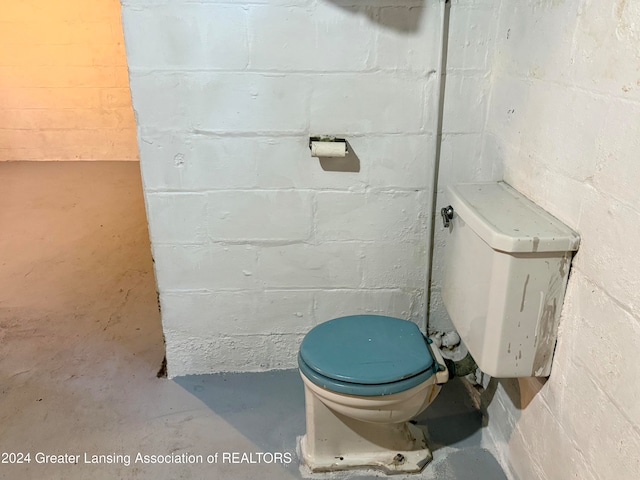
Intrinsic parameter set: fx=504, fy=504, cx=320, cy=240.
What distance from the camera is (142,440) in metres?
1.61

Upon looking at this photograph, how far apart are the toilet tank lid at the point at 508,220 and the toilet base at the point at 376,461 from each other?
0.73 metres

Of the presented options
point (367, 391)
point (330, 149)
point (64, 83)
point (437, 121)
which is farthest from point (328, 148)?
point (64, 83)

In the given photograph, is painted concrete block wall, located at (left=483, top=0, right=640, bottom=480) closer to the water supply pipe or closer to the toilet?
the toilet

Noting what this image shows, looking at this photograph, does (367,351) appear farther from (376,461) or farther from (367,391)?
(376,461)

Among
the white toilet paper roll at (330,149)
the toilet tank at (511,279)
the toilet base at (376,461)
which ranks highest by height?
the white toilet paper roll at (330,149)

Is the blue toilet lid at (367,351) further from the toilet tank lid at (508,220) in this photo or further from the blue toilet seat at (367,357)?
the toilet tank lid at (508,220)

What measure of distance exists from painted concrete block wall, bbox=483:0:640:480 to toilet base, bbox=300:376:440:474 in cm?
31

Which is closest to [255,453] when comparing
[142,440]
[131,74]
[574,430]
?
[142,440]

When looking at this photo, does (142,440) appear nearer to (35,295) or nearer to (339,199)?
(339,199)

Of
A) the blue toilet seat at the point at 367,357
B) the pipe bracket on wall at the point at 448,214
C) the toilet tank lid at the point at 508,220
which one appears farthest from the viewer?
the pipe bracket on wall at the point at 448,214

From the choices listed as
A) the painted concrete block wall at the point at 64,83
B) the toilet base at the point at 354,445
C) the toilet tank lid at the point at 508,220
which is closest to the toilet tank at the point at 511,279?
the toilet tank lid at the point at 508,220

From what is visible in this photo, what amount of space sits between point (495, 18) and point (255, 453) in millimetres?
1514

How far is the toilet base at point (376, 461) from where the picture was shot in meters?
1.49

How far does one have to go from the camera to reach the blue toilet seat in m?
1.29
